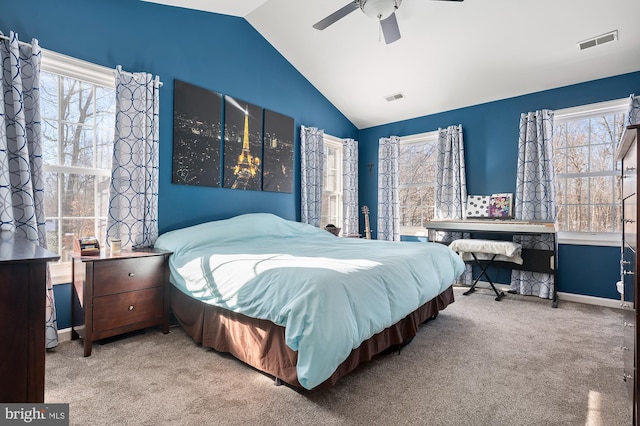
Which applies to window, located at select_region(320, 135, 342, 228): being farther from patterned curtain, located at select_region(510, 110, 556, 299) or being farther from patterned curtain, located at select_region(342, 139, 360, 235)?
patterned curtain, located at select_region(510, 110, 556, 299)

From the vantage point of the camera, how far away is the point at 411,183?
525 centimetres

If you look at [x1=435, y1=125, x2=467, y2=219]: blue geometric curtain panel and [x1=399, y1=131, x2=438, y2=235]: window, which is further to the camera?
[x1=399, y1=131, x2=438, y2=235]: window

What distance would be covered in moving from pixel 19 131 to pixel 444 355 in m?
3.24

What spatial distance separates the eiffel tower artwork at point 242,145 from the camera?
358 centimetres

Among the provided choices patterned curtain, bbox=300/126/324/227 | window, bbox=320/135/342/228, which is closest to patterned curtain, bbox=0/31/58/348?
patterned curtain, bbox=300/126/324/227

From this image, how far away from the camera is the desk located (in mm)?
3529

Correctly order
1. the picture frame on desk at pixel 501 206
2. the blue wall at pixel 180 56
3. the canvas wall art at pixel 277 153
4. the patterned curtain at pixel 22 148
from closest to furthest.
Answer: the patterned curtain at pixel 22 148
the blue wall at pixel 180 56
the canvas wall art at pixel 277 153
the picture frame on desk at pixel 501 206

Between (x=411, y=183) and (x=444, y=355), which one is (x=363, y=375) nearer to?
(x=444, y=355)

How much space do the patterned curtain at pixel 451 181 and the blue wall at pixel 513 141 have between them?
0.53ft

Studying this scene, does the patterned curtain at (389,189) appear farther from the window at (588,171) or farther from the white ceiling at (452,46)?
the window at (588,171)

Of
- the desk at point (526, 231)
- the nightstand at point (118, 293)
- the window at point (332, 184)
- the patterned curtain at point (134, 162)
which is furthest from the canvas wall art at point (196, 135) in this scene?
the desk at point (526, 231)

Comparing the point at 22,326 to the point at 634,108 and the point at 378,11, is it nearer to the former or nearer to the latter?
the point at 378,11

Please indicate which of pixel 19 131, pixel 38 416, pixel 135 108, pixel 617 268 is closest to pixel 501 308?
pixel 617 268

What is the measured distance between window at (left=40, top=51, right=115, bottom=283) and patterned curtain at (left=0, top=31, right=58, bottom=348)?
0.83ft
